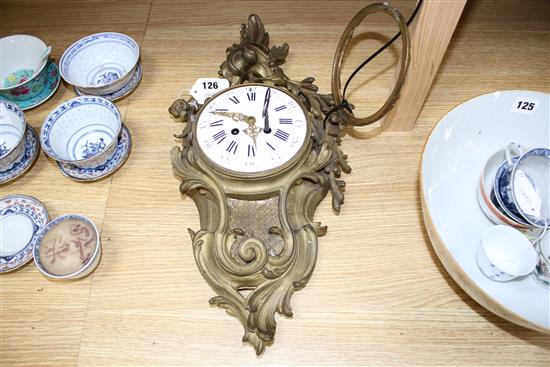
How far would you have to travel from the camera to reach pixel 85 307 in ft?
2.21

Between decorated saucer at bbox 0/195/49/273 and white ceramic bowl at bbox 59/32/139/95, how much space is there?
0.25 meters

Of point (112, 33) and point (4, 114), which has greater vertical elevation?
point (112, 33)

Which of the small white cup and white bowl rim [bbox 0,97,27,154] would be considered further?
white bowl rim [bbox 0,97,27,154]

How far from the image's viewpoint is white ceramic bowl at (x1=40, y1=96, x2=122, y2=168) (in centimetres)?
78

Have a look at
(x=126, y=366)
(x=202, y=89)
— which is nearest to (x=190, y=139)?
(x=202, y=89)

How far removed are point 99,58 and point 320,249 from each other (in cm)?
58

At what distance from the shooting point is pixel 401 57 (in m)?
0.65

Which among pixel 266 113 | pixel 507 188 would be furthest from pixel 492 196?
pixel 266 113

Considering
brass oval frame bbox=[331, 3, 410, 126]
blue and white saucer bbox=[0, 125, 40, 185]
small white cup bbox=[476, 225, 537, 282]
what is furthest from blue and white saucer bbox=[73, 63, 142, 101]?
small white cup bbox=[476, 225, 537, 282]

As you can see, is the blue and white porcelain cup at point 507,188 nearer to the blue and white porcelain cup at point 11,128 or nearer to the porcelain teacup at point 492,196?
the porcelain teacup at point 492,196

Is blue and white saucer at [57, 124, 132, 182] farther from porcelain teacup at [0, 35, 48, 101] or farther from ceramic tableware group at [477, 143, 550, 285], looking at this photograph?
ceramic tableware group at [477, 143, 550, 285]

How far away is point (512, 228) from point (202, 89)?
0.52 metres

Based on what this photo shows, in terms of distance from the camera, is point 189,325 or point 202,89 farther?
point 202,89

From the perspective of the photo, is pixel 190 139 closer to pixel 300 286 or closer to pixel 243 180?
pixel 243 180
